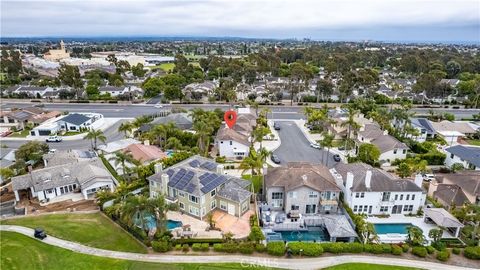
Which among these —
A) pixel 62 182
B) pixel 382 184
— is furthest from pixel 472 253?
pixel 62 182

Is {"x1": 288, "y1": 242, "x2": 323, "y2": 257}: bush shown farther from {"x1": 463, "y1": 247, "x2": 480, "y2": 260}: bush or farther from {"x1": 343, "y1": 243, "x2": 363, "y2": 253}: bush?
{"x1": 463, "y1": 247, "x2": 480, "y2": 260}: bush

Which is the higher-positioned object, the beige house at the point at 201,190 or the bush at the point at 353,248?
the beige house at the point at 201,190

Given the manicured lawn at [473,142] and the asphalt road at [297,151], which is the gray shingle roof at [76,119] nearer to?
the asphalt road at [297,151]

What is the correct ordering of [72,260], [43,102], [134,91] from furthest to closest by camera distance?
[134,91]
[43,102]
[72,260]

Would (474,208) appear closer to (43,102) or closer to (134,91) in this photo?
(134,91)

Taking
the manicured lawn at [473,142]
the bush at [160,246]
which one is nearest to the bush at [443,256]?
the bush at [160,246]

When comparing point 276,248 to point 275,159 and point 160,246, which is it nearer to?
point 160,246

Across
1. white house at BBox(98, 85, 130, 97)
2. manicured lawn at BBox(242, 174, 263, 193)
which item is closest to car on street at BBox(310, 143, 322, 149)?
manicured lawn at BBox(242, 174, 263, 193)

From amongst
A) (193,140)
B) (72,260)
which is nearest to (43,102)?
(193,140)
